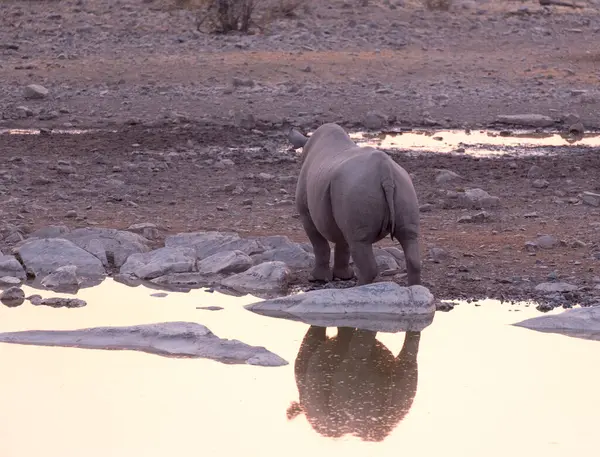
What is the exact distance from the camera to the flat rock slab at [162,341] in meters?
7.32

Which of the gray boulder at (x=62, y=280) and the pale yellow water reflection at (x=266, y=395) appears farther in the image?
the gray boulder at (x=62, y=280)

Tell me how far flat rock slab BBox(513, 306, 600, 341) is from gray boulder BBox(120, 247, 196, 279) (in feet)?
7.67

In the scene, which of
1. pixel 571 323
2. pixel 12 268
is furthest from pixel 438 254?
pixel 12 268

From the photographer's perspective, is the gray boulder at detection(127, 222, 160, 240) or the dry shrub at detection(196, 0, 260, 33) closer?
the gray boulder at detection(127, 222, 160, 240)

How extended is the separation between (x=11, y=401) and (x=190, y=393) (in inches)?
33.3

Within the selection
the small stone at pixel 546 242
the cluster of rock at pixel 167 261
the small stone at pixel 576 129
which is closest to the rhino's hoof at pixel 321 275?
the cluster of rock at pixel 167 261

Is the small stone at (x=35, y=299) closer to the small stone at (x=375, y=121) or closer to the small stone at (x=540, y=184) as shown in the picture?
the small stone at (x=540, y=184)

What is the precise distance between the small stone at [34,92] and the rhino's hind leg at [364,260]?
9.37m

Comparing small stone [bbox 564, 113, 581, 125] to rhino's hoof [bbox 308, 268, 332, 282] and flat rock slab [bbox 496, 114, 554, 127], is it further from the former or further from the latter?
rhino's hoof [bbox 308, 268, 332, 282]

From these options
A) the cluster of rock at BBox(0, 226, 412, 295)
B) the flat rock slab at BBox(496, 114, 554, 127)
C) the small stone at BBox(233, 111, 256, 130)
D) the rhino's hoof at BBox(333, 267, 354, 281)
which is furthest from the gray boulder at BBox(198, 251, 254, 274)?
the flat rock slab at BBox(496, 114, 554, 127)

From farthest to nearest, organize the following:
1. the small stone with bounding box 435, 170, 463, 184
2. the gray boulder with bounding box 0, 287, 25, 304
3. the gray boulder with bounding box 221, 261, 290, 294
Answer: the small stone with bounding box 435, 170, 463, 184 < the gray boulder with bounding box 221, 261, 290, 294 < the gray boulder with bounding box 0, 287, 25, 304

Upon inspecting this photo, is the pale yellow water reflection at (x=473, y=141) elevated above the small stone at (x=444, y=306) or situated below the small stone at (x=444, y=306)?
below

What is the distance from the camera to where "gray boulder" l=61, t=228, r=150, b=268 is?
31.0 feet

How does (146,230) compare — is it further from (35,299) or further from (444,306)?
(444,306)
